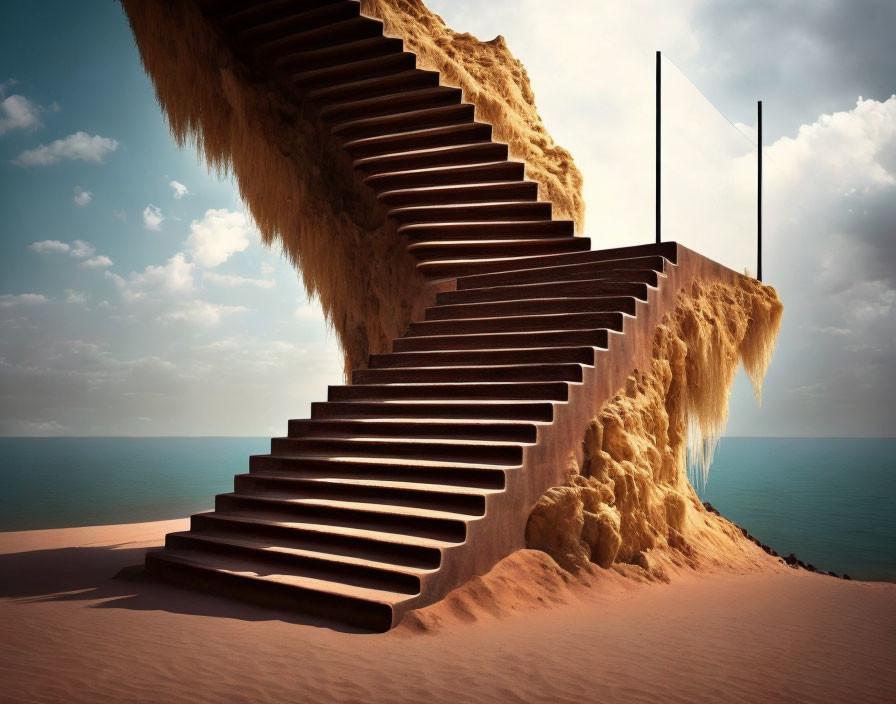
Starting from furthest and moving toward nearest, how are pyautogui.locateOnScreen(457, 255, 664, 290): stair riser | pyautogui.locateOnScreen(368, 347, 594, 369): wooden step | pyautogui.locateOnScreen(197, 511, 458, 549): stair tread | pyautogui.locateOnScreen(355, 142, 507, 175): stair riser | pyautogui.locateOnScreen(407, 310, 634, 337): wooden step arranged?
pyautogui.locateOnScreen(355, 142, 507, 175): stair riser, pyautogui.locateOnScreen(457, 255, 664, 290): stair riser, pyautogui.locateOnScreen(407, 310, 634, 337): wooden step, pyautogui.locateOnScreen(368, 347, 594, 369): wooden step, pyautogui.locateOnScreen(197, 511, 458, 549): stair tread

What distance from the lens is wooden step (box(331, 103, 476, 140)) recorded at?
8.41m

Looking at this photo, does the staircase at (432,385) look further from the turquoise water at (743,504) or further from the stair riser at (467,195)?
the turquoise water at (743,504)

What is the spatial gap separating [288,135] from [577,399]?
6.33 m

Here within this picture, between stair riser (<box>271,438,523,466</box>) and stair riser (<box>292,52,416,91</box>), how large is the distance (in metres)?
4.86

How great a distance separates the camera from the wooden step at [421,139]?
27.5ft

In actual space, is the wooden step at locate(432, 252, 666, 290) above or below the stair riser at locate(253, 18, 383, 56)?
below

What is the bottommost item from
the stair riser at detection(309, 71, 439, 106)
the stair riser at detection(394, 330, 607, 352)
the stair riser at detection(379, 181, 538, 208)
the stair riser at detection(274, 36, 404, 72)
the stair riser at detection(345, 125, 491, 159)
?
the stair riser at detection(394, 330, 607, 352)

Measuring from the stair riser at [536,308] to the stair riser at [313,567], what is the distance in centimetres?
283

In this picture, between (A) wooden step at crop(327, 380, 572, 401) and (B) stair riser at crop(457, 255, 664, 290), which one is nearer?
(A) wooden step at crop(327, 380, 572, 401)

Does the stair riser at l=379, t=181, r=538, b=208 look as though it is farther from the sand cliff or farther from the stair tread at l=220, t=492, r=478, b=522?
the stair tread at l=220, t=492, r=478, b=522

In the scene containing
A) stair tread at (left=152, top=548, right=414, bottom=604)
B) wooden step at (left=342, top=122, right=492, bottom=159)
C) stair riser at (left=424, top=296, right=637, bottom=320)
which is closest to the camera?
stair tread at (left=152, top=548, right=414, bottom=604)

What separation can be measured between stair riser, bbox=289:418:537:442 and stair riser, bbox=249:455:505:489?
1.16ft

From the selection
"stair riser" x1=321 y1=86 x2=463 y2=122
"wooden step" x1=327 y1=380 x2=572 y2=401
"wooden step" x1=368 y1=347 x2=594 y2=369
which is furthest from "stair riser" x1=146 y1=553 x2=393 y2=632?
"stair riser" x1=321 y1=86 x2=463 y2=122

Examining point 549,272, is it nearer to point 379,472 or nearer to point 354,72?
point 379,472
